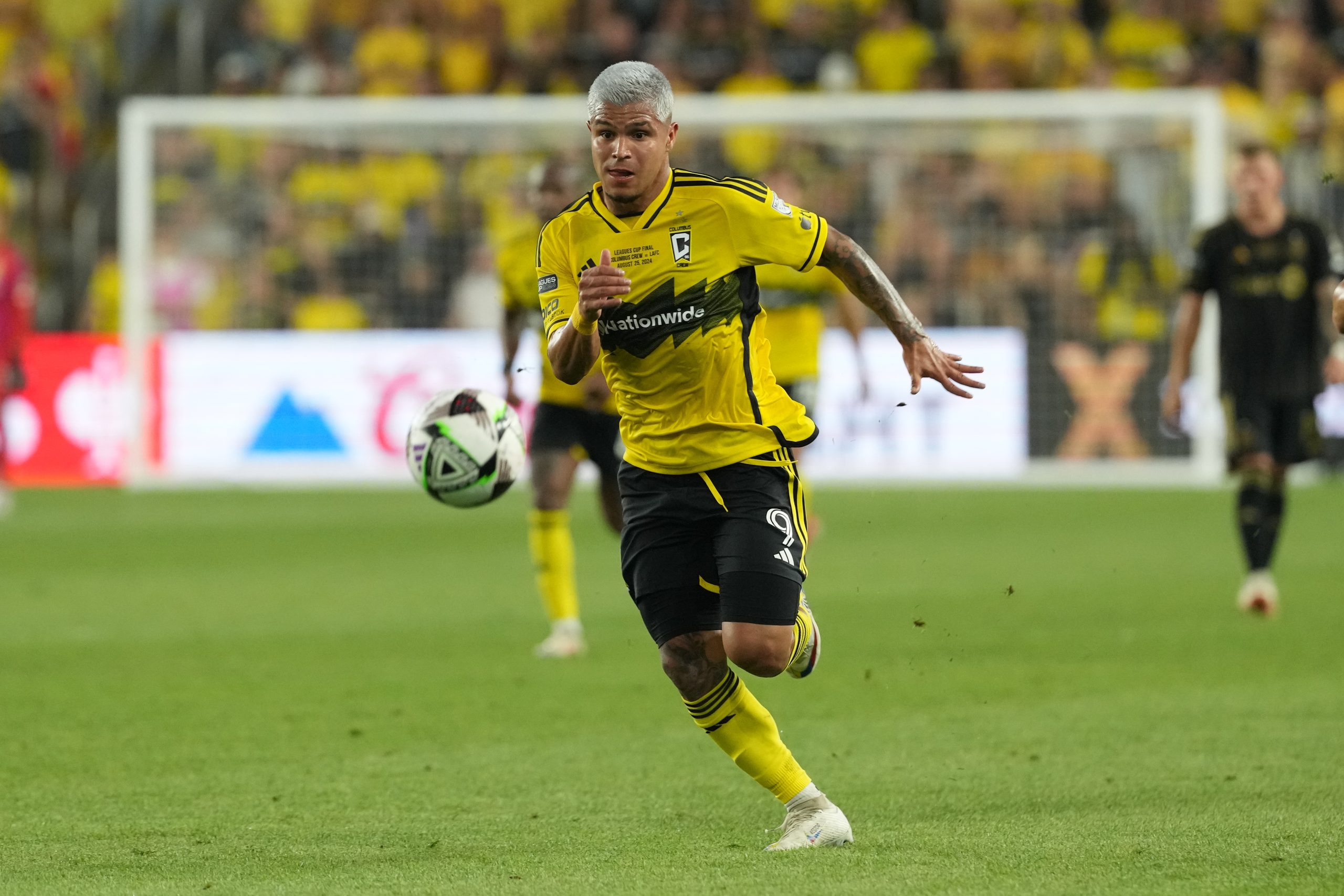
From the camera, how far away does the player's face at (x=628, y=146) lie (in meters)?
4.93

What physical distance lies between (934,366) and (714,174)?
1350 cm

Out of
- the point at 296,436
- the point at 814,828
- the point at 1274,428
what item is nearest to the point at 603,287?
the point at 814,828

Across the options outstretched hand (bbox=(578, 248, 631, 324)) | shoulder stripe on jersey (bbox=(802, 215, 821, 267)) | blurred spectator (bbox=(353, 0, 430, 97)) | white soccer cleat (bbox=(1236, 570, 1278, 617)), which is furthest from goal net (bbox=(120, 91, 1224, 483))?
outstretched hand (bbox=(578, 248, 631, 324))

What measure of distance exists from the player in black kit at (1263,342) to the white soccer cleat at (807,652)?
16.8ft

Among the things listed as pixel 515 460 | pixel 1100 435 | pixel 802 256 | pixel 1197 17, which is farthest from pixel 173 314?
pixel 802 256

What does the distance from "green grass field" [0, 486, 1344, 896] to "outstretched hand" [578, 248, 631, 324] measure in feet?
4.34

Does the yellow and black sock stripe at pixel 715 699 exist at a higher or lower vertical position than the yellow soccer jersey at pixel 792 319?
lower

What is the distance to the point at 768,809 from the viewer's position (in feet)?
Result: 18.6

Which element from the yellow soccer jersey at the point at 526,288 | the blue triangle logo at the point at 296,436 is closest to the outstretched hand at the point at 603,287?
the yellow soccer jersey at the point at 526,288

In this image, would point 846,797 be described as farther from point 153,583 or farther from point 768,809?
point 153,583

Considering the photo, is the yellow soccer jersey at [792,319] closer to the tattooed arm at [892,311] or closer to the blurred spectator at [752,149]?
the tattooed arm at [892,311]

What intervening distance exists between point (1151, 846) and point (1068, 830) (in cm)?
27

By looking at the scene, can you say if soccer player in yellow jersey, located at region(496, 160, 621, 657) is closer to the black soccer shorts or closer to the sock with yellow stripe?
the black soccer shorts

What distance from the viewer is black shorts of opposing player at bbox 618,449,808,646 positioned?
198 inches
